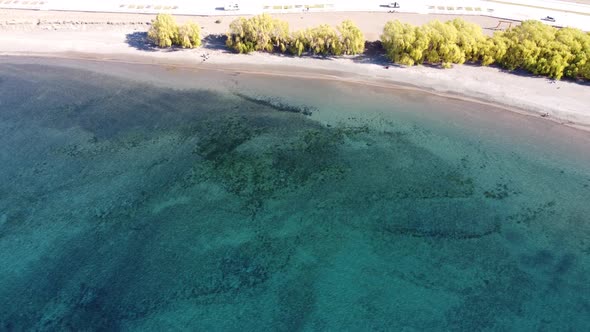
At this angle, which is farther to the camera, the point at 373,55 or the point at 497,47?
the point at 373,55

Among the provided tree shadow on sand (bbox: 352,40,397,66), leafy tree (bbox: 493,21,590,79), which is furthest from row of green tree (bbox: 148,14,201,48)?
leafy tree (bbox: 493,21,590,79)

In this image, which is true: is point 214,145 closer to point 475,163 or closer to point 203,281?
point 203,281

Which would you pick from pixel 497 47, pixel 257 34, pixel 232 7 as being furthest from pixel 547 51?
pixel 232 7

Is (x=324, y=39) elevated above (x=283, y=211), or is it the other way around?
(x=324, y=39)

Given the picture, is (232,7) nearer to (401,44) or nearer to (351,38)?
(351,38)

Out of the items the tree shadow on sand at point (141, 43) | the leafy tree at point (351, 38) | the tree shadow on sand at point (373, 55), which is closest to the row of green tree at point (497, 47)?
the tree shadow on sand at point (373, 55)

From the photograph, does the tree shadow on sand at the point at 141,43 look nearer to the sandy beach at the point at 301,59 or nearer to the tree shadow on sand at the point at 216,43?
the sandy beach at the point at 301,59
